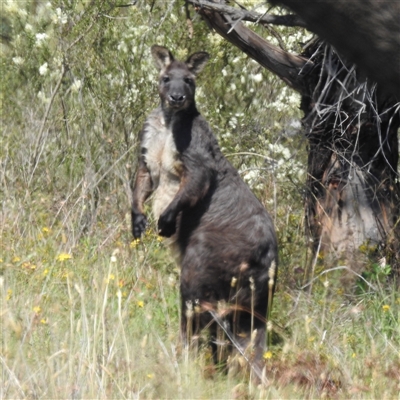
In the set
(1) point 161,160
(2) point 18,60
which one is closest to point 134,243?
(1) point 161,160

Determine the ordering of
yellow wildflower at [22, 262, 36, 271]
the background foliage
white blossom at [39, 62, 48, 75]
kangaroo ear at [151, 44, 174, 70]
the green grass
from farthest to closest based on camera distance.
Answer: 1. white blossom at [39, 62, 48, 75]
2. kangaroo ear at [151, 44, 174, 70]
3. yellow wildflower at [22, 262, 36, 271]
4. the background foliage
5. the green grass

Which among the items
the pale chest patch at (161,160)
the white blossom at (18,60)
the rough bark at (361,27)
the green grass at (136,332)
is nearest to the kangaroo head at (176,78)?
the pale chest patch at (161,160)

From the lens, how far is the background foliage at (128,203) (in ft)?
15.6

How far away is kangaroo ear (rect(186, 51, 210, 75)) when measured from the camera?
7.02m

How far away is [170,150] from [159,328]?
1347 mm

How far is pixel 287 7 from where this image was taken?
85.6 inches

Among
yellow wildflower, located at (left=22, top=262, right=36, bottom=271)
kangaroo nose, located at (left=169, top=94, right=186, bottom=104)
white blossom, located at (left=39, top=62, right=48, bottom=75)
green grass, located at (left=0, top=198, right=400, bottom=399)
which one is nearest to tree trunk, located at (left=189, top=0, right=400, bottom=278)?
green grass, located at (left=0, top=198, right=400, bottom=399)

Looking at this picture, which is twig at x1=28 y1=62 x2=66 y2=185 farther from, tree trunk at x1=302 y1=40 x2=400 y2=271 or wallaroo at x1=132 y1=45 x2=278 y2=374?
tree trunk at x1=302 y1=40 x2=400 y2=271

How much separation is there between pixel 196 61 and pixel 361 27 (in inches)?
197

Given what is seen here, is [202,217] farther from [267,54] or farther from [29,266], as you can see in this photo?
[267,54]

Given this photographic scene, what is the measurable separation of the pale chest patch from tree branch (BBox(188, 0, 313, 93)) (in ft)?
2.87

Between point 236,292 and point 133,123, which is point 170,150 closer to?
point 236,292

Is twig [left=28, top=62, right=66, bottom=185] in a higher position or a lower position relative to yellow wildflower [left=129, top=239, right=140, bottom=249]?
higher

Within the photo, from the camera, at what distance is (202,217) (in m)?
6.29
